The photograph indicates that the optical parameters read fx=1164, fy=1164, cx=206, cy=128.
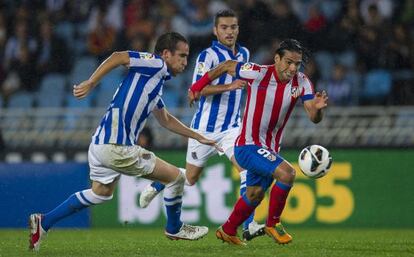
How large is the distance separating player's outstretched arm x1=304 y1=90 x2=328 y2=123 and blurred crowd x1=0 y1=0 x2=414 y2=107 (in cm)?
562

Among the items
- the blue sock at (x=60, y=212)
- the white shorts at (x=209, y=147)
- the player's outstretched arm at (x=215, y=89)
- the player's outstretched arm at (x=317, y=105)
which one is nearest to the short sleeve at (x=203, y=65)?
the player's outstretched arm at (x=215, y=89)

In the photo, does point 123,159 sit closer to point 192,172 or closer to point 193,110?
point 192,172

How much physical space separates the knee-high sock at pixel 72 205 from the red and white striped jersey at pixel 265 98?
143 cm

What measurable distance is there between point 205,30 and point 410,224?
4.61 metres

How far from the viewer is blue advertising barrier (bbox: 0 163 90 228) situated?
49.7ft

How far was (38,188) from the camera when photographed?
15.3 metres

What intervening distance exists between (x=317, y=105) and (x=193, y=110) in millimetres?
5671

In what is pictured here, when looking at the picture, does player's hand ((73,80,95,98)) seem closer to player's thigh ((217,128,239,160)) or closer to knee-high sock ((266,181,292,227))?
knee-high sock ((266,181,292,227))

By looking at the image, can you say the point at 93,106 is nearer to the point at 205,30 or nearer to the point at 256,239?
the point at 205,30

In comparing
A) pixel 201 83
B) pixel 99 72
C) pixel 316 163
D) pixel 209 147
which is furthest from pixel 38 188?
pixel 316 163

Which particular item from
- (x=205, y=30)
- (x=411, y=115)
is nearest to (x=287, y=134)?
(x=411, y=115)

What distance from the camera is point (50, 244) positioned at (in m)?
11.5

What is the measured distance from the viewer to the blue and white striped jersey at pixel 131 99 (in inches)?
402

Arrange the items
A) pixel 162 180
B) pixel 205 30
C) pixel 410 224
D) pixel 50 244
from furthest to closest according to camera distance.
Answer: pixel 205 30 → pixel 410 224 → pixel 50 244 → pixel 162 180
